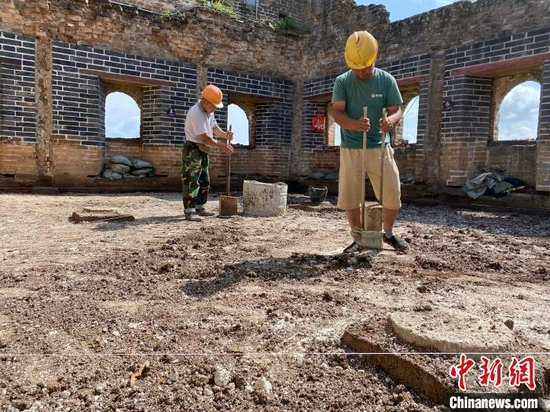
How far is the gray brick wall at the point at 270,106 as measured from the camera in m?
10.8

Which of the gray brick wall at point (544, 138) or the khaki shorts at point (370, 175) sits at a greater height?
the gray brick wall at point (544, 138)

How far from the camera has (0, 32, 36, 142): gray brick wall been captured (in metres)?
8.15

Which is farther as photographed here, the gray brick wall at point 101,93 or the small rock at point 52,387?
the gray brick wall at point 101,93

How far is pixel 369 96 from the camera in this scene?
3.55 m

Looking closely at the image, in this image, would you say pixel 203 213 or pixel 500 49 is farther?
pixel 500 49

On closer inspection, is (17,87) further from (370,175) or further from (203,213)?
(370,175)

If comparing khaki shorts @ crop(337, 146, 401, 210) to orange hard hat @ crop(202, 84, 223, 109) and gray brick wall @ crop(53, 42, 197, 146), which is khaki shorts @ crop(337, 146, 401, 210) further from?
gray brick wall @ crop(53, 42, 197, 146)

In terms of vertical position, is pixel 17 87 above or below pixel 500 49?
below

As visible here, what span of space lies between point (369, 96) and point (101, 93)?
7360mm

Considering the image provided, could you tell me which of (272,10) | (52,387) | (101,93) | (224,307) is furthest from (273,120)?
(52,387)

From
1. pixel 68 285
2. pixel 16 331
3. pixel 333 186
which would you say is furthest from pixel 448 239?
pixel 333 186

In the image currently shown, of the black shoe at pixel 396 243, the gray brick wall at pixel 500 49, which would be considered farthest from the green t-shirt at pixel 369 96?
the gray brick wall at pixel 500 49

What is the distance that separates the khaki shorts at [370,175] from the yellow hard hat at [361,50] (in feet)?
2.27

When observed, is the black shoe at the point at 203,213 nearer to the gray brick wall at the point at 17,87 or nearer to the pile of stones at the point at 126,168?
the pile of stones at the point at 126,168
